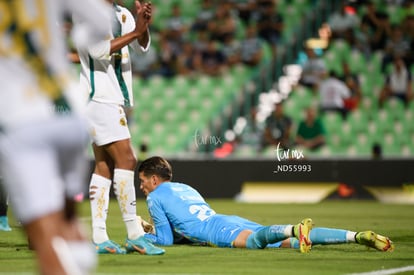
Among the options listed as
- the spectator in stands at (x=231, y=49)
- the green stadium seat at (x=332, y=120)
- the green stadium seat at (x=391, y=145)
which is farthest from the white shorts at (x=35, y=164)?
the spectator in stands at (x=231, y=49)

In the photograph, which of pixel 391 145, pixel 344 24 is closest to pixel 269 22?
pixel 344 24

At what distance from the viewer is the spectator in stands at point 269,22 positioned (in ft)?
65.5

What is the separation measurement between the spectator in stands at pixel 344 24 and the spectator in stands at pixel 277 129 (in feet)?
9.13

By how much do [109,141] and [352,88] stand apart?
11.6 m

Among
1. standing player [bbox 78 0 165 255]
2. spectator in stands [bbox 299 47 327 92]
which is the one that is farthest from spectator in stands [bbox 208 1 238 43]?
standing player [bbox 78 0 165 255]

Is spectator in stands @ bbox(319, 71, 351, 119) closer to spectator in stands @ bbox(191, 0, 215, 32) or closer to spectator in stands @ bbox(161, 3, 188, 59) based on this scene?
spectator in stands @ bbox(191, 0, 215, 32)

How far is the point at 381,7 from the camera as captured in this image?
1998 cm

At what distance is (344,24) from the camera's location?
64.8 ft

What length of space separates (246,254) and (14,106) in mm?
4545

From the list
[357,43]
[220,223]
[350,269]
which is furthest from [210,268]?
[357,43]

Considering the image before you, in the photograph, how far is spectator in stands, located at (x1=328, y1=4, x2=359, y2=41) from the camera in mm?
19703

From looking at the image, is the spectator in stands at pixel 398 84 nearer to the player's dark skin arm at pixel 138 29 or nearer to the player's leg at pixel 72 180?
the player's dark skin arm at pixel 138 29

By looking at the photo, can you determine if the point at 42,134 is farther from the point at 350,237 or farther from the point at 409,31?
the point at 409,31

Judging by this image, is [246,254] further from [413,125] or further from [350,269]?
[413,125]
